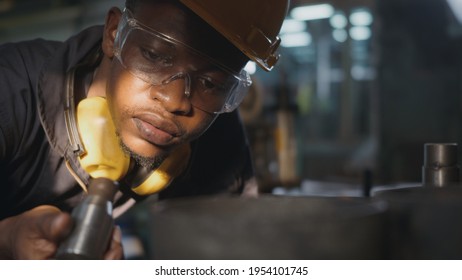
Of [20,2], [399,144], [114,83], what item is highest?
[20,2]

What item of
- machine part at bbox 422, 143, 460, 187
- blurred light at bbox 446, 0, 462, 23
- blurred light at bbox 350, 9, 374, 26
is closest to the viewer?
machine part at bbox 422, 143, 460, 187

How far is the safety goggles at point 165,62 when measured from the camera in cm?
95

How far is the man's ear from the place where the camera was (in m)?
1.08

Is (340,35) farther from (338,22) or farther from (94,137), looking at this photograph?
(94,137)

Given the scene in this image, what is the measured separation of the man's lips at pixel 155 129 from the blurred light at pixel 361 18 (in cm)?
350

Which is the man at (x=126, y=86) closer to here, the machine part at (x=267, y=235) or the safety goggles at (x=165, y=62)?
the safety goggles at (x=165, y=62)

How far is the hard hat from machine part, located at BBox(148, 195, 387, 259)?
55cm

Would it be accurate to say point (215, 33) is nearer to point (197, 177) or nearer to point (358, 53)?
point (197, 177)

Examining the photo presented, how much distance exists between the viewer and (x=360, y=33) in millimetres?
4945

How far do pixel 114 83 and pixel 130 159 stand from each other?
17cm

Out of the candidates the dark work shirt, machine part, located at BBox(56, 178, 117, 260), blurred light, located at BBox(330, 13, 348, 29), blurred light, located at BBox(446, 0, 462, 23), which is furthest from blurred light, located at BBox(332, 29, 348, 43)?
machine part, located at BBox(56, 178, 117, 260)

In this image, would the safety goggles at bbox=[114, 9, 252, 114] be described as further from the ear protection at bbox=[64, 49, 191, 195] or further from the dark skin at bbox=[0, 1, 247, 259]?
the ear protection at bbox=[64, 49, 191, 195]
